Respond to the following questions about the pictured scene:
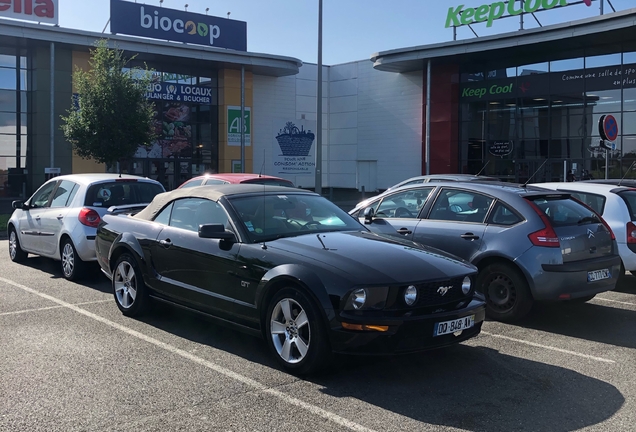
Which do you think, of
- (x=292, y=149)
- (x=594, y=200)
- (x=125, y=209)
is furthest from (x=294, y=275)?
(x=292, y=149)

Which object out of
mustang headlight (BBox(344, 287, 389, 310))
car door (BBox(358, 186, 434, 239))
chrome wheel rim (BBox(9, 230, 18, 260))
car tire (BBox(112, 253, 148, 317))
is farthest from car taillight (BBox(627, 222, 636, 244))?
chrome wheel rim (BBox(9, 230, 18, 260))

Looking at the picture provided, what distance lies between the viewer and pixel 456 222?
7.78 meters

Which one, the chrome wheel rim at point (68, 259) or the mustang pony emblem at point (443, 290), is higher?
the mustang pony emblem at point (443, 290)

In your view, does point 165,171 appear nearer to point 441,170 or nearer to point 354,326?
point 441,170

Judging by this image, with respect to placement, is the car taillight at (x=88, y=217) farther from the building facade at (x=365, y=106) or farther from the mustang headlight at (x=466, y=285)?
the building facade at (x=365, y=106)

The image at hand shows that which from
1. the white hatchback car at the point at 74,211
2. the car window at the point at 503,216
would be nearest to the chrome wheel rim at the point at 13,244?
the white hatchback car at the point at 74,211

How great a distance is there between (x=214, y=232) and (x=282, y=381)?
4.92ft

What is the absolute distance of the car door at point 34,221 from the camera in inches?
409

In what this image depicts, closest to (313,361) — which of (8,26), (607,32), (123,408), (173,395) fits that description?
(173,395)

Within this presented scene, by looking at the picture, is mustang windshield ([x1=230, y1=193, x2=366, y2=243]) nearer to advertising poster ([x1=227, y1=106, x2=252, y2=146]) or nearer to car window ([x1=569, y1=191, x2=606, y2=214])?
car window ([x1=569, y1=191, x2=606, y2=214])

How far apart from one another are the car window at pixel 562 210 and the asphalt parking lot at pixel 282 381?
1.16 m

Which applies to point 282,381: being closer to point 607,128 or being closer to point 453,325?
point 453,325

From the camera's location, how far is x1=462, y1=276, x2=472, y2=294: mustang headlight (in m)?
5.43

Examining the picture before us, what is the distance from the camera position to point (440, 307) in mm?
5223
